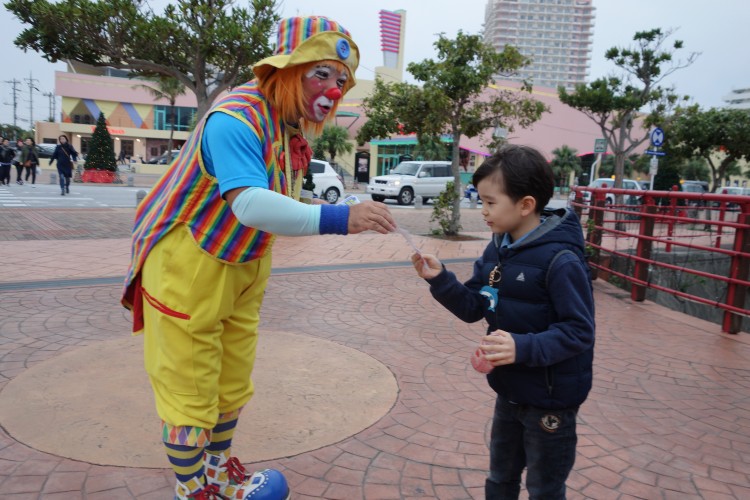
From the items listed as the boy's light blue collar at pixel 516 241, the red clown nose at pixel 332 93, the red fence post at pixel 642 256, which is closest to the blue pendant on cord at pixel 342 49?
the red clown nose at pixel 332 93

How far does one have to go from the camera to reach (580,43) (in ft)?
505

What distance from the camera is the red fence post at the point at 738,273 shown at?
5.02 meters

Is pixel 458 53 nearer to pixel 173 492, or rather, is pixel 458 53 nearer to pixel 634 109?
pixel 173 492

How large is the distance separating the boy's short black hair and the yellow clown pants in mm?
917

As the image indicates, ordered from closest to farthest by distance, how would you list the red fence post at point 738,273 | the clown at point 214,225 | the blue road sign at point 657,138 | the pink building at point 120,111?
the clown at point 214,225
the red fence post at point 738,273
the blue road sign at point 657,138
the pink building at point 120,111

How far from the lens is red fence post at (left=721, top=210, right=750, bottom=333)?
5020mm

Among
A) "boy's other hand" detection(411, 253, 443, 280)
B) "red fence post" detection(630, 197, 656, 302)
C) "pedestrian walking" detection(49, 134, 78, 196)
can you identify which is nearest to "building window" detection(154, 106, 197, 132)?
"pedestrian walking" detection(49, 134, 78, 196)

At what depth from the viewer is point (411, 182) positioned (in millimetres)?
20781

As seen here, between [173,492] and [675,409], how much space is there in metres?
2.85

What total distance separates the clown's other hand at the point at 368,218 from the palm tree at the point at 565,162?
45.1 m

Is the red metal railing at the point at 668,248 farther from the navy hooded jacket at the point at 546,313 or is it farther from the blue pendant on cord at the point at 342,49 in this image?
the blue pendant on cord at the point at 342,49

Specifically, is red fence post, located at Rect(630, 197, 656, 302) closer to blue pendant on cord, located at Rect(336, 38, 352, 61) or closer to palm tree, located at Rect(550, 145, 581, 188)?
blue pendant on cord, located at Rect(336, 38, 352, 61)

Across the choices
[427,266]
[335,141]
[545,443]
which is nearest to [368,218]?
[427,266]

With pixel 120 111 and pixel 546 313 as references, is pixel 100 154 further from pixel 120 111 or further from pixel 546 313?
pixel 120 111
